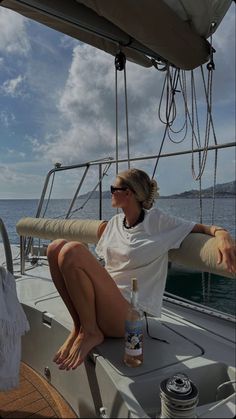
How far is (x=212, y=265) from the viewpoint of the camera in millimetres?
1416

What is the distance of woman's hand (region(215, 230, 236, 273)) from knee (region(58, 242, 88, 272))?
541 mm

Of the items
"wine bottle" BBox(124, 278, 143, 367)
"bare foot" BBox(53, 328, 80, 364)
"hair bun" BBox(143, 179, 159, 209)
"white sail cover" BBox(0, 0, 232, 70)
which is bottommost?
"bare foot" BBox(53, 328, 80, 364)

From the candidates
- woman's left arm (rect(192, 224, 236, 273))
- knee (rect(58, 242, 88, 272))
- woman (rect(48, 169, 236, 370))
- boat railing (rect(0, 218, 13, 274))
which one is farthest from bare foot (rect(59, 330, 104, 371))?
woman's left arm (rect(192, 224, 236, 273))

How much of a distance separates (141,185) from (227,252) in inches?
22.1

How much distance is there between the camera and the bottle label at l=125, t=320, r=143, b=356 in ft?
4.14

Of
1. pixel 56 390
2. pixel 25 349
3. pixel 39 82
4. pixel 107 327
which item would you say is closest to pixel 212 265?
pixel 107 327

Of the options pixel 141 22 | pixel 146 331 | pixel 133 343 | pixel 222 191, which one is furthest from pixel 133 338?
pixel 222 191

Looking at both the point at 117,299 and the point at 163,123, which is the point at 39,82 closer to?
the point at 163,123

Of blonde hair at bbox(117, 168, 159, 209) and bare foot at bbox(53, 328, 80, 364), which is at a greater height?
blonde hair at bbox(117, 168, 159, 209)

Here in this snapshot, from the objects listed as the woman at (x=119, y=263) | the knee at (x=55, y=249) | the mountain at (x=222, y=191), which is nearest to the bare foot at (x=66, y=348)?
the woman at (x=119, y=263)

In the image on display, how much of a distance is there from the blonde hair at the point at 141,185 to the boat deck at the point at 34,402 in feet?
3.15

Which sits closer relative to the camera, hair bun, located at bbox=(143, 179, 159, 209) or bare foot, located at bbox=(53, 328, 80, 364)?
bare foot, located at bbox=(53, 328, 80, 364)

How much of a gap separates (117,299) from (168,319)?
17.6 inches

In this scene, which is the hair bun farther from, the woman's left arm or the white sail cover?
the white sail cover
